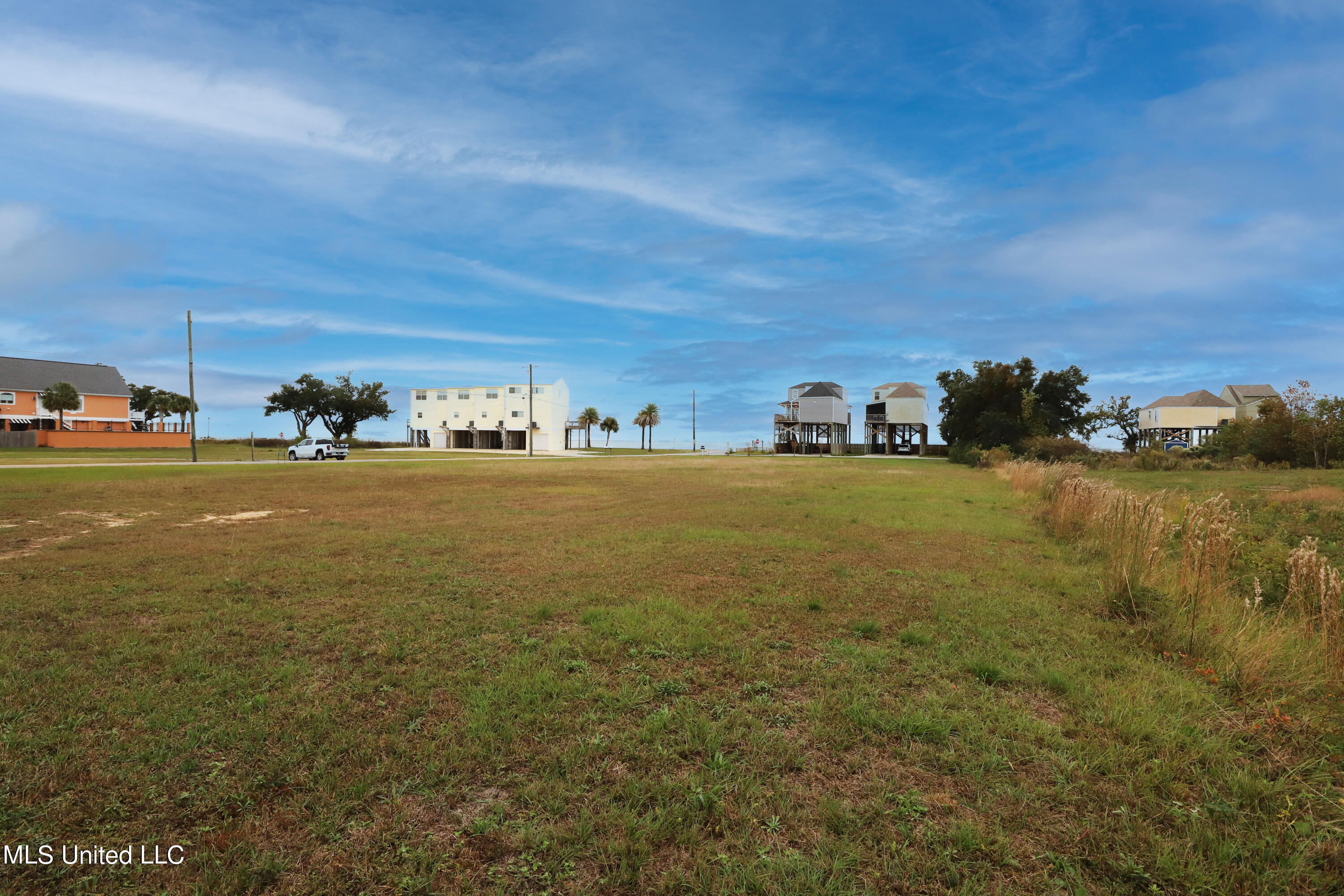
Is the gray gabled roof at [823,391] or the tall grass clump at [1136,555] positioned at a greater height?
the gray gabled roof at [823,391]

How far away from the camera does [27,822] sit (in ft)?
10.5

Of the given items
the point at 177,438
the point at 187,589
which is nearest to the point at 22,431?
the point at 177,438

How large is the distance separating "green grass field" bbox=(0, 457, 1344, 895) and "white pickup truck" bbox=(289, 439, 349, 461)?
35.0m

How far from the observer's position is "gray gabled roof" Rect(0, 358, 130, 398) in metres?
66.7

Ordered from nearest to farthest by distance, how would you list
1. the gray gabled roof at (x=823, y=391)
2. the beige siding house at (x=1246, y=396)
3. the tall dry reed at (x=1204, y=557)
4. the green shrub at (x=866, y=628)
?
1. the green shrub at (x=866, y=628)
2. the tall dry reed at (x=1204, y=557)
3. the beige siding house at (x=1246, y=396)
4. the gray gabled roof at (x=823, y=391)

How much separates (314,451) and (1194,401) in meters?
90.9

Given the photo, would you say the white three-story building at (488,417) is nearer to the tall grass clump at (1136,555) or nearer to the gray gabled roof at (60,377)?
the gray gabled roof at (60,377)

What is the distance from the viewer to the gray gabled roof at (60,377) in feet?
219

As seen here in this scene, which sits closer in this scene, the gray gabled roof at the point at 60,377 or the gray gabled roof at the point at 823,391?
the gray gabled roof at the point at 60,377

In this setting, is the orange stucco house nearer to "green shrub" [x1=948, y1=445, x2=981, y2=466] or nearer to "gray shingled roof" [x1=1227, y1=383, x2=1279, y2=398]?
"green shrub" [x1=948, y1=445, x2=981, y2=466]

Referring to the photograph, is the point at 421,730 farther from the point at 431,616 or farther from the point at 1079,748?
the point at 1079,748

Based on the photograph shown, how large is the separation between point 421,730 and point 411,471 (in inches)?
1086

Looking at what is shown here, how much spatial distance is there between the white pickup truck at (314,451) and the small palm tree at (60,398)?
41499 millimetres

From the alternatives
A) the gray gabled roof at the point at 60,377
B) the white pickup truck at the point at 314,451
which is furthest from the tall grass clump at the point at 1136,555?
the gray gabled roof at the point at 60,377
